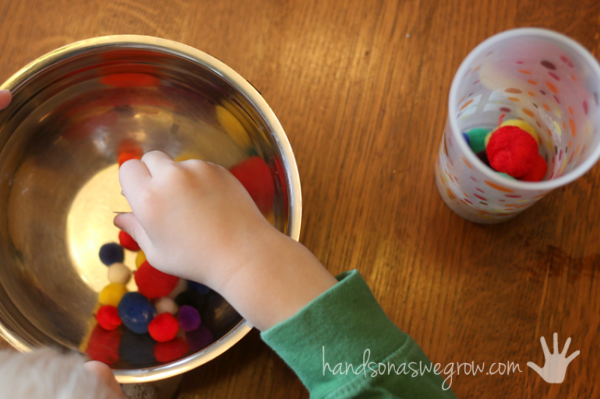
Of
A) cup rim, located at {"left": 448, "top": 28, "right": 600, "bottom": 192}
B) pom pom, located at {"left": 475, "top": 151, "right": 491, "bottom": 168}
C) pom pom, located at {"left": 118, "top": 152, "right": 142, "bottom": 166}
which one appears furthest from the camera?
pom pom, located at {"left": 118, "top": 152, "right": 142, "bottom": 166}

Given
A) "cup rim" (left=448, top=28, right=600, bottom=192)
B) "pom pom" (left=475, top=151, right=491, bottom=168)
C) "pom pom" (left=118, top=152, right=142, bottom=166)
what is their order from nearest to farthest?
"cup rim" (left=448, top=28, right=600, bottom=192), "pom pom" (left=475, top=151, right=491, bottom=168), "pom pom" (left=118, top=152, right=142, bottom=166)

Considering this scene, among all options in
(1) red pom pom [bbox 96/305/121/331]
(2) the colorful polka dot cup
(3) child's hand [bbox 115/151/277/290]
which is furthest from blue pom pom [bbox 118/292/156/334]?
(2) the colorful polka dot cup

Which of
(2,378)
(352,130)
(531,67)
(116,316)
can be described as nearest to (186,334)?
(116,316)

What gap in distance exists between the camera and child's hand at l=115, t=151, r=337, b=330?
1.04 feet

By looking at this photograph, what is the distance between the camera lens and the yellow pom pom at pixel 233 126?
0.44 meters

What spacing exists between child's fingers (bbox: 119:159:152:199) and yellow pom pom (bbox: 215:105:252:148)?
12cm

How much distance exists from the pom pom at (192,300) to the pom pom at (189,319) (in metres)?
0.02

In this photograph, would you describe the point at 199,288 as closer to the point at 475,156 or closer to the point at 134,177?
the point at 134,177

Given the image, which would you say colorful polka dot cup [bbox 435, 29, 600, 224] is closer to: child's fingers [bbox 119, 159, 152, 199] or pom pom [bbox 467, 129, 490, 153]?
pom pom [bbox 467, 129, 490, 153]

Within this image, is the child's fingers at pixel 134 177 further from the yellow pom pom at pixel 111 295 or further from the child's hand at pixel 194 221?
the yellow pom pom at pixel 111 295

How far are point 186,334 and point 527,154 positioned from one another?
1.26 feet

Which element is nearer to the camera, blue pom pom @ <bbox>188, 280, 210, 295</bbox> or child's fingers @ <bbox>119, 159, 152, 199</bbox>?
child's fingers @ <bbox>119, 159, 152, 199</bbox>

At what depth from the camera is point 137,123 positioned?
19.5 inches

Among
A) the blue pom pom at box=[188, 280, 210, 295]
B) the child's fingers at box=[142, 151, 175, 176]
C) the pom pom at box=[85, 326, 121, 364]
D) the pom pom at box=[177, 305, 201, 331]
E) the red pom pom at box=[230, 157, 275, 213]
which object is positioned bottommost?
the pom pom at box=[85, 326, 121, 364]
